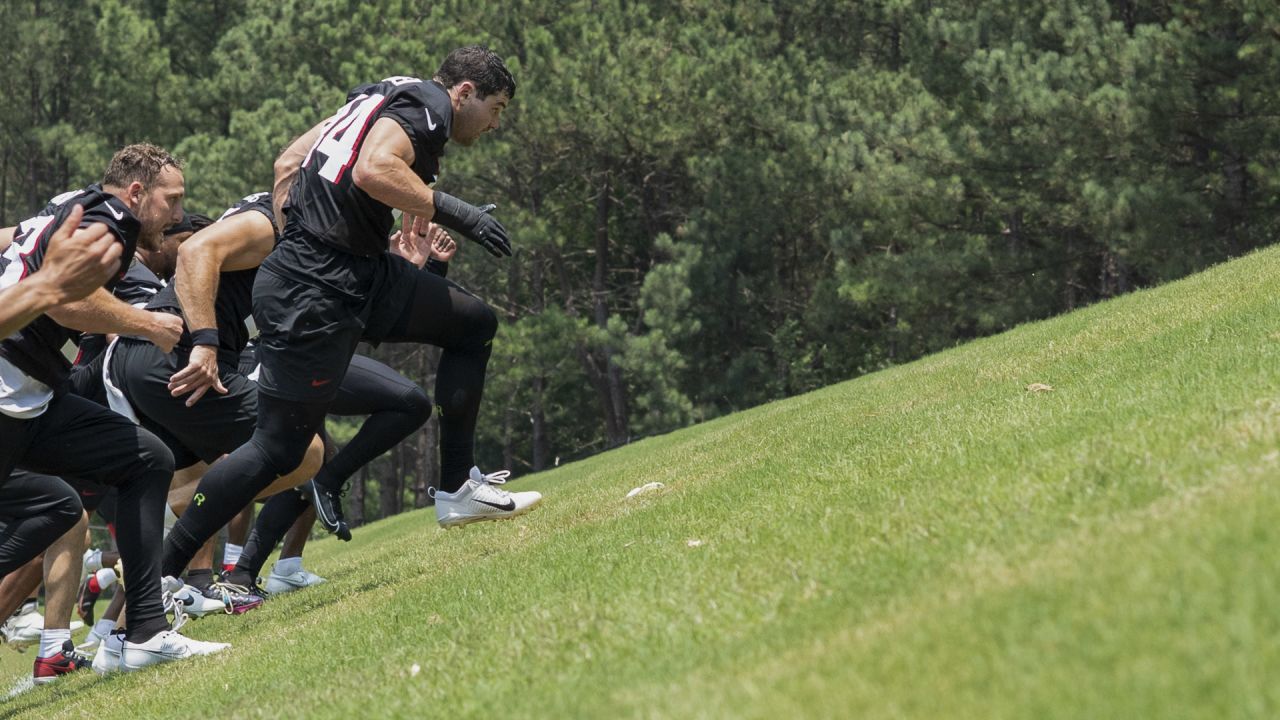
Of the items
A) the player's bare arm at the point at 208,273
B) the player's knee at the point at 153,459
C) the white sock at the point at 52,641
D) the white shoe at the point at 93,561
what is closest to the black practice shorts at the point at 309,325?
the player's bare arm at the point at 208,273

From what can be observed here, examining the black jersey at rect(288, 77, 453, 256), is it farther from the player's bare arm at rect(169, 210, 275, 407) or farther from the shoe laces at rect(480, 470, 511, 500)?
the shoe laces at rect(480, 470, 511, 500)

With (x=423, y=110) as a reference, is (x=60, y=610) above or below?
below

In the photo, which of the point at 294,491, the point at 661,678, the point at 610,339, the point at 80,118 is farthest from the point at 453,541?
the point at 80,118

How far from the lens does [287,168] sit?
7.27 meters

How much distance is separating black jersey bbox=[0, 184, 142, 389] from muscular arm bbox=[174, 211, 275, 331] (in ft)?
2.67

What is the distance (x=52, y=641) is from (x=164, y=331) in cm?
238

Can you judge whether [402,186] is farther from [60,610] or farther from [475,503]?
[60,610]

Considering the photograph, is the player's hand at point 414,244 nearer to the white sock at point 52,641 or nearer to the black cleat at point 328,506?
the black cleat at point 328,506

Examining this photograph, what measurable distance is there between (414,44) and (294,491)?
23.5 metres

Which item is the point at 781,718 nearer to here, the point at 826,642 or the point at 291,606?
the point at 826,642

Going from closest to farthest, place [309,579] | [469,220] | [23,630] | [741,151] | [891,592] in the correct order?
[891,592], [469,220], [309,579], [23,630], [741,151]

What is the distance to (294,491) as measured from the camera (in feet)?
29.6

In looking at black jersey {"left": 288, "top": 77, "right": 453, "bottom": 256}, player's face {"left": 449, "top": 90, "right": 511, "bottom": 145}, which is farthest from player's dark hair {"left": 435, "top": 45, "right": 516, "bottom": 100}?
black jersey {"left": 288, "top": 77, "right": 453, "bottom": 256}

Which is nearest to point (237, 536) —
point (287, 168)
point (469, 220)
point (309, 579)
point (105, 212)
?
point (309, 579)
